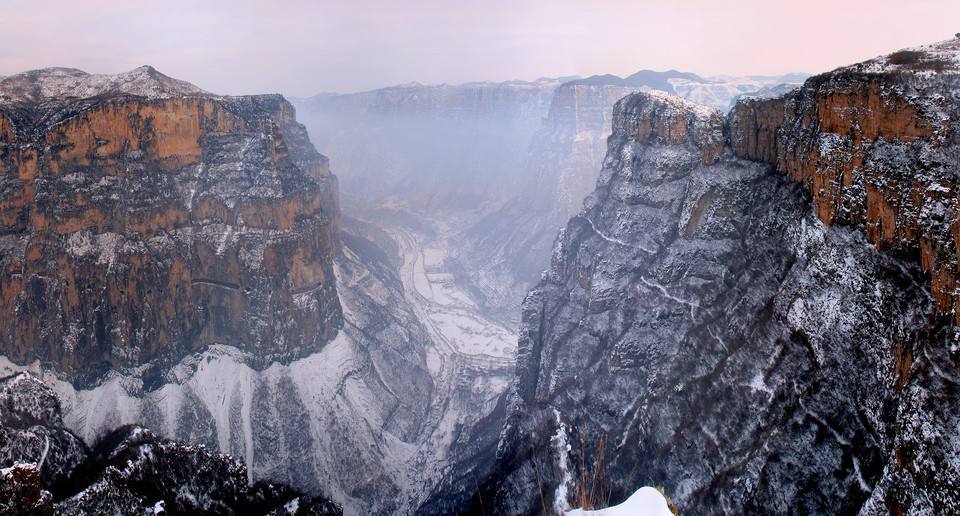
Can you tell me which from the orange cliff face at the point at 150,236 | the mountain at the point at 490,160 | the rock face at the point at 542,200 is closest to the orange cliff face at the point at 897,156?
the orange cliff face at the point at 150,236

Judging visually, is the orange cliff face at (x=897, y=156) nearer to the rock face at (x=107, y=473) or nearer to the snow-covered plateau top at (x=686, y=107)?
the snow-covered plateau top at (x=686, y=107)

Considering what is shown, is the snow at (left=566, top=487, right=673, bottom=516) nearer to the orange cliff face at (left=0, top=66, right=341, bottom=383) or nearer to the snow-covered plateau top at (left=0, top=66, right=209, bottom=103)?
the orange cliff face at (left=0, top=66, right=341, bottom=383)

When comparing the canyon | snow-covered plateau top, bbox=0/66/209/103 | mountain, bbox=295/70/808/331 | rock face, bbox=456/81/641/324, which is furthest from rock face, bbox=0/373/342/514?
rock face, bbox=456/81/641/324

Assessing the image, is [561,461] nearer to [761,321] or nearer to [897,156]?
[761,321]

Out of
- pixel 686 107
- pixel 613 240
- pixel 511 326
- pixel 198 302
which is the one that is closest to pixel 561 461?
pixel 613 240

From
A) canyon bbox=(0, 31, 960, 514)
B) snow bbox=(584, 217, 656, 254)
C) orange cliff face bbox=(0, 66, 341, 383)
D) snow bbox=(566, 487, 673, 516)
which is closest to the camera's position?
snow bbox=(566, 487, 673, 516)

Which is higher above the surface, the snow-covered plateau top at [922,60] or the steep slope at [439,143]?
the snow-covered plateau top at [922,60]
